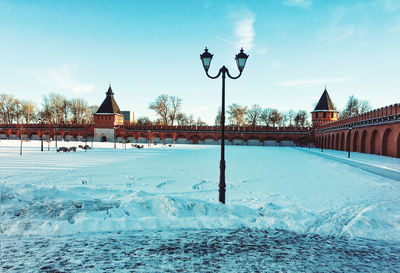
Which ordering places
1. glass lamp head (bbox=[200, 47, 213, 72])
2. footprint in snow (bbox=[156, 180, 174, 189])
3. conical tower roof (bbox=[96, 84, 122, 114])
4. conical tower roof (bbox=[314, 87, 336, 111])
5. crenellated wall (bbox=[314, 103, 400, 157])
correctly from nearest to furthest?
glass lamp head (bbox=[200, 47, 213, 72]) → footprint in snow (bbox=[156, 180, 174, 189]) → crenellated wall (bbox=[314, 103, 400, 157]) → conical tower roof (bbox=[314, 87, 336, 111]) → conical tower roof (bbox=[96, 84, 122, 114])

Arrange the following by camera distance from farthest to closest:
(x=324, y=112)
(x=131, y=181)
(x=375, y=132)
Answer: (x=324, y=112) → (x=375, y=132) → (x=131, y=181)

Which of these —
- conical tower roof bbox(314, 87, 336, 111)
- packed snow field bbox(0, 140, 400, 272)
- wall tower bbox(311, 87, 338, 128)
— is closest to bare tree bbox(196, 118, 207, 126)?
wall tower bbox(311, 87, 338, 128)

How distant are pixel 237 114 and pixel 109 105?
2551 centimetres

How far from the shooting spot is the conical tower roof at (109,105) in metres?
47.3

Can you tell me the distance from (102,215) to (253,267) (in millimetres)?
2863

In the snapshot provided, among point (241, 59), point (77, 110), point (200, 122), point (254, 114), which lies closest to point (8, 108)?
point (77, 110)

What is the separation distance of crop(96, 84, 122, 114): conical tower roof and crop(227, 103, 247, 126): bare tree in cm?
2340

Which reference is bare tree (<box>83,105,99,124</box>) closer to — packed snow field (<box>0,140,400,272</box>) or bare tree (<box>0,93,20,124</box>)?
bare tree (<box>0,93,20,124</box>)

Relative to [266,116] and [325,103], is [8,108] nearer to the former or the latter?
[266,116]

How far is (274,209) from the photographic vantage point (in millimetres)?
5086

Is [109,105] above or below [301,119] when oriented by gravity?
above

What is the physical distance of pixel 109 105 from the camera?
47562 millimetres

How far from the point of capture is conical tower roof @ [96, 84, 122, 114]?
47.3 m

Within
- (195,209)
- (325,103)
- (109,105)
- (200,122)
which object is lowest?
(195,209)
